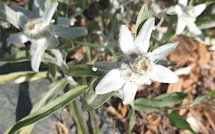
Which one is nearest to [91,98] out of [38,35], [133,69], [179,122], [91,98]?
[91,98]

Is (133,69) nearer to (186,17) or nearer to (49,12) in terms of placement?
(49,12)

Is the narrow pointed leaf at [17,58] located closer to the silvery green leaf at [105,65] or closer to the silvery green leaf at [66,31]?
the silvery green leaf at [66,31]

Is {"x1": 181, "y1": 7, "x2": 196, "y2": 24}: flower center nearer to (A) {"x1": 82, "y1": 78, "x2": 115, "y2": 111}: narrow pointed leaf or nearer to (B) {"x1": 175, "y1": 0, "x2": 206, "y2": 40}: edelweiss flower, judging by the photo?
(B) {"x1": 175, "y1": 0, "x2": 206, "y2": 40}: edelweiss flower

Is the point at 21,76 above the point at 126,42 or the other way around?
the other way around

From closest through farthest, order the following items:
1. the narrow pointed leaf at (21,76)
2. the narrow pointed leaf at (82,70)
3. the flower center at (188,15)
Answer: the narrow pointed leaf at (82,70), the narrow pointed leaf at (21,76), the flower center at (188,15)

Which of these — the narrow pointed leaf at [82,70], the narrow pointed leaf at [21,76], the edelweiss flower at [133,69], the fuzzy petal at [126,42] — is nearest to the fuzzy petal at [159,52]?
the edelweiss flower at [133,69]

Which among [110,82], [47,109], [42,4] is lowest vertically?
[47,109]

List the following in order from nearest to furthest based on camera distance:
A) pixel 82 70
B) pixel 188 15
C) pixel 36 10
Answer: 1. pixel 36 10
2. pixel 82 70
3. pixel 188 15
